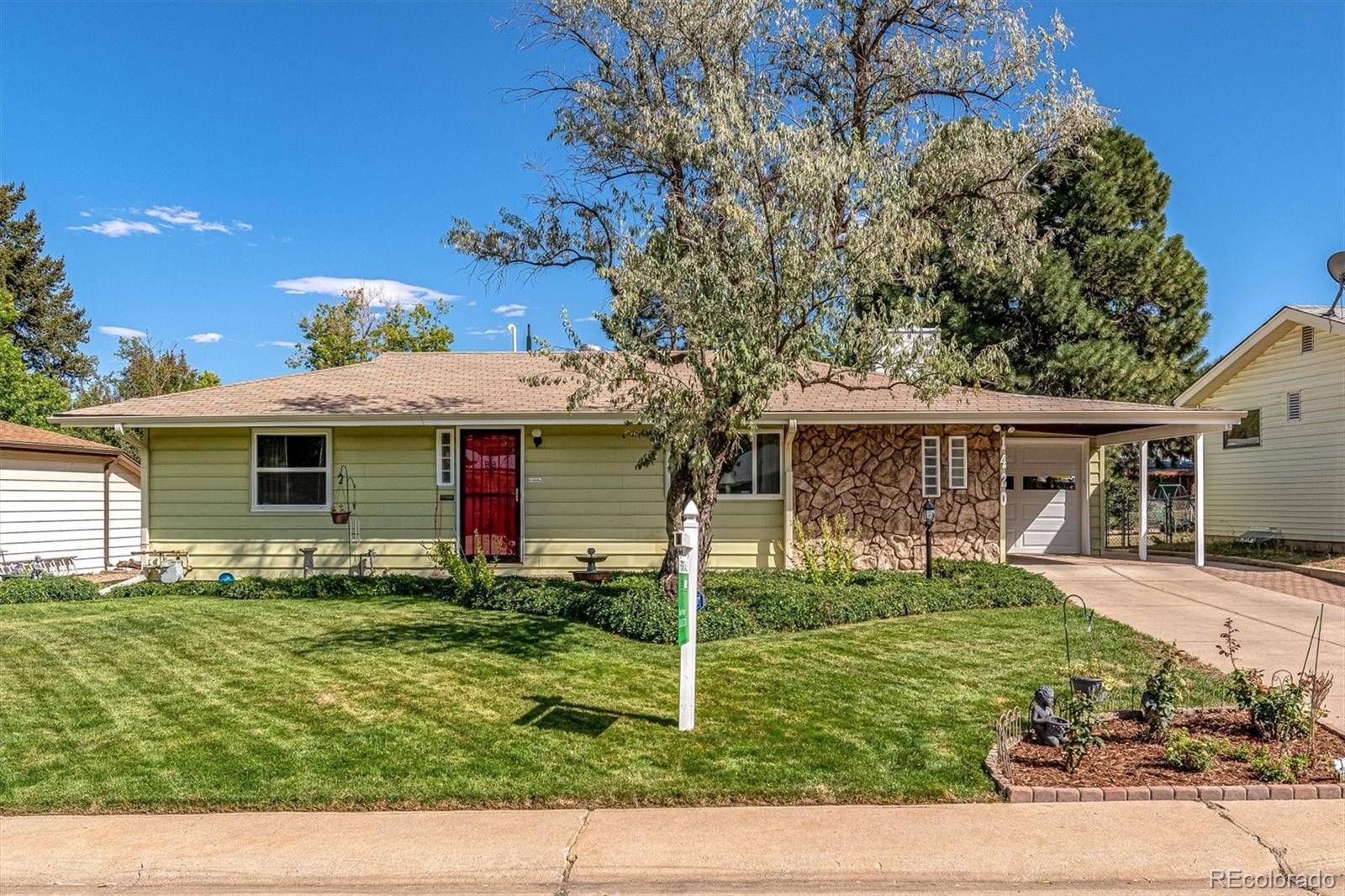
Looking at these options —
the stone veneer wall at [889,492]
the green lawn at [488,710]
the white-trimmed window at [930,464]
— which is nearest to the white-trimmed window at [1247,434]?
the stone veneer wall at [889,492]

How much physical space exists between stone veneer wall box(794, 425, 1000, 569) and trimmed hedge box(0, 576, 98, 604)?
931 cm

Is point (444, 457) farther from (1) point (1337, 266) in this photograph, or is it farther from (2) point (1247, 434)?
(2) point (1247, 434)

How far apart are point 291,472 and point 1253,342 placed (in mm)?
17594

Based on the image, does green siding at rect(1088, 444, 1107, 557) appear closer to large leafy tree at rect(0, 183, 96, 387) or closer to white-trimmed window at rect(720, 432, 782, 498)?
white-trimmed window at rect(720, 432, 782, 498)

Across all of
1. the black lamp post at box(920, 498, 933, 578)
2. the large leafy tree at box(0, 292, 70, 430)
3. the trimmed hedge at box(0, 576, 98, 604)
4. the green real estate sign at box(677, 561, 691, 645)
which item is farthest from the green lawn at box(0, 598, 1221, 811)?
the large leafy tree at box(0, 292, 70, 430)

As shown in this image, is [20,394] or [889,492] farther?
[20,394]

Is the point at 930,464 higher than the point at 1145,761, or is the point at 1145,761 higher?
the point at 930,464

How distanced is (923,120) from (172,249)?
26242 millimetres

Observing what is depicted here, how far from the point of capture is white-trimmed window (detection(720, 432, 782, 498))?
11758 millimetres

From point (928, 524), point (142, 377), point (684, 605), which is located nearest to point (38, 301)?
point (142, 377)

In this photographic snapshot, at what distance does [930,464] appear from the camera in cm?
Answer: 1194

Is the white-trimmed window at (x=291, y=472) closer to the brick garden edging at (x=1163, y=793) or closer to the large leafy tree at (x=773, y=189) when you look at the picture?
the large leafy tree at (x=773, y=189)

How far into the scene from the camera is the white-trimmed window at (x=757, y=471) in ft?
38.6

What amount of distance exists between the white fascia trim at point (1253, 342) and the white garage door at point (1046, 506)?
15.0ft
